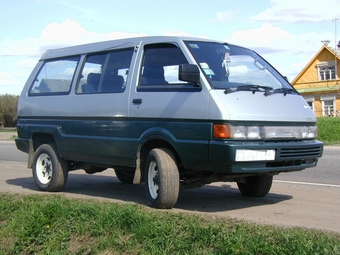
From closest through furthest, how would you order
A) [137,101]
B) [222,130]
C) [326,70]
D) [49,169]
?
[222,130] → [137,101] → [49,169] → [326,70]

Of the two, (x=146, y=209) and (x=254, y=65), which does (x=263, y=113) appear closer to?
(x=254, y=65)

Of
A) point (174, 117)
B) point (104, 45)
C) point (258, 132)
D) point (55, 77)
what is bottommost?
point (258, 132)

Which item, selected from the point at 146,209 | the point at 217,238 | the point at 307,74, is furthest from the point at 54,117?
the point at 307,74

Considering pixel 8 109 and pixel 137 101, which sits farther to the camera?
pixel 8 109

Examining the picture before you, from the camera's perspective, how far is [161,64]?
6.71 meters

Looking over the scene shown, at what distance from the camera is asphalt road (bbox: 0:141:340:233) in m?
5.97

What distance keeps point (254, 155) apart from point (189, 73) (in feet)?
3.87

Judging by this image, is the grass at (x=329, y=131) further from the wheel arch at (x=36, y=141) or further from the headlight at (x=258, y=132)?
the headlight at (x=258, y=132)

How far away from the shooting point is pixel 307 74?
45.2 m

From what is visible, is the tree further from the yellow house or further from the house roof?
the yellow house

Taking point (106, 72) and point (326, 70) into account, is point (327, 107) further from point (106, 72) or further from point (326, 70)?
point (106, 72)

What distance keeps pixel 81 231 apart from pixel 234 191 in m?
3.02

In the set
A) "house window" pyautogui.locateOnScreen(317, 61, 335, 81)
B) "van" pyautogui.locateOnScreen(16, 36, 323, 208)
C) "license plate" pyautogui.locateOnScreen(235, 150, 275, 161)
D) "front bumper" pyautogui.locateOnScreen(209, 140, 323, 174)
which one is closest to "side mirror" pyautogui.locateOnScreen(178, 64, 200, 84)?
"van" pyautogui.locateOnScreen(16, 36, 323, 208)

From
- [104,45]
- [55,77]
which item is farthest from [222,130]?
[55,77]
